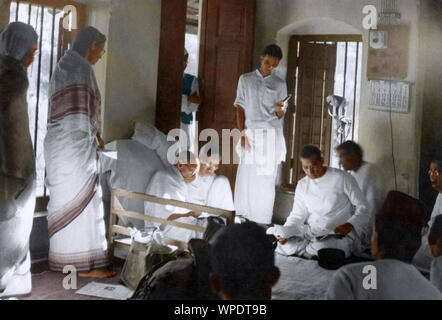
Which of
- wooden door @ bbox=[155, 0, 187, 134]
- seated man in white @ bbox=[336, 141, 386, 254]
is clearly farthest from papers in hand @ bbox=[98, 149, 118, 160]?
seated man in white @ bbox=[336, 141, 386, 254]

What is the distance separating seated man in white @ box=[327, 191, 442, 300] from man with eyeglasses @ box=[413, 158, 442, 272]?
1.89ft

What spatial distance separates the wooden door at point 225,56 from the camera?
351cm

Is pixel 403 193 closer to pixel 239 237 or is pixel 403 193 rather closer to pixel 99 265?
pixel 239 237

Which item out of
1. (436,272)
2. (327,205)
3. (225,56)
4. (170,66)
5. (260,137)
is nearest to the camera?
(436,272)

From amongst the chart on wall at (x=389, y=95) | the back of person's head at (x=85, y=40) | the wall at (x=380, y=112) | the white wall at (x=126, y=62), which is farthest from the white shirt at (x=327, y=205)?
the back of person's head at (x=85, y=40)

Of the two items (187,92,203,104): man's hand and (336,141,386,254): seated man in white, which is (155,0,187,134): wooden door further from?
(336,141,386,254): seated man in white

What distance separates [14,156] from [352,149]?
152 centimetres

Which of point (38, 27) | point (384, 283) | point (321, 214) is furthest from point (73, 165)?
point (384, 283)

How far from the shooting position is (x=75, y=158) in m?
2.73

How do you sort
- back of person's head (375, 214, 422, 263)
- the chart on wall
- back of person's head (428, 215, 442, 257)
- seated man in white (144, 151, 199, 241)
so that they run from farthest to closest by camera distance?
seated man in white (144, 151, 199, 241), the chart on wall, back of person's head (428, 215, 442, 257), back of person's head (375, 214, 422, 263)

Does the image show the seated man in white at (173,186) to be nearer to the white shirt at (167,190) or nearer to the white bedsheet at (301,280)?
the white shirt at (167,190)

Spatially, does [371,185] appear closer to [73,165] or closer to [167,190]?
[167,190]

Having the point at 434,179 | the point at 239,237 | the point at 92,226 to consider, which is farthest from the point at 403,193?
the point at 92,226

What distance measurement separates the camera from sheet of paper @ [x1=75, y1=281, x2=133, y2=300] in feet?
8.20
